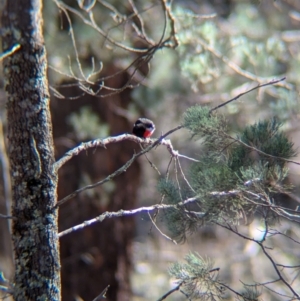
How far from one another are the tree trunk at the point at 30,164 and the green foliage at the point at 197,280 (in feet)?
1.54

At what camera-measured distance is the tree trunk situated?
A: 7.86ft

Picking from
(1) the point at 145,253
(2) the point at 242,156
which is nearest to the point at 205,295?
(2) the point at 242,156

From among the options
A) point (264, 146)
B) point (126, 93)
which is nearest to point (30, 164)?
point (264, 146)

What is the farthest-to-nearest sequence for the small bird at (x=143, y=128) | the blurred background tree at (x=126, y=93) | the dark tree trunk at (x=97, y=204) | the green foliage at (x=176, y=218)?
the dark tree trunk at (x=97, y=204) → the blurred background tree at (x=126, y=93) → the small bird at (x=143, y=128) → the green foliage at (x=176, y=218)

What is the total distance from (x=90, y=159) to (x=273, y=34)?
200 centimetres

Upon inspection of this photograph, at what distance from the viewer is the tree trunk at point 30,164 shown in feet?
7.86

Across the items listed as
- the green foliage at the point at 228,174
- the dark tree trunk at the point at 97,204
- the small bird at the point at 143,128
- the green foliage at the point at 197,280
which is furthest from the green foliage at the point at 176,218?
the dark tree trunk at the point at 97,204

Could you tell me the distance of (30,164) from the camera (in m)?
2.41

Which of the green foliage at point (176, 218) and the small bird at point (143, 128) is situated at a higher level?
the small bird at point (143, 128)

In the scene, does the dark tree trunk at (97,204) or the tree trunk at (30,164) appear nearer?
the tree trunk at (30,164)

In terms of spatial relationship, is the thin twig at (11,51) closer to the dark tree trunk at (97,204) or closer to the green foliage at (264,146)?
the green foliage at (264,146)

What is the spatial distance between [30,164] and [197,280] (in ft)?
2.49

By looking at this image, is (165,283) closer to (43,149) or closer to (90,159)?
(90,159)

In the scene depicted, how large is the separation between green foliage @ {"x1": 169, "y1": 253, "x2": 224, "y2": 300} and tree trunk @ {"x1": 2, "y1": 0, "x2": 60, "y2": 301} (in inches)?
18.5
